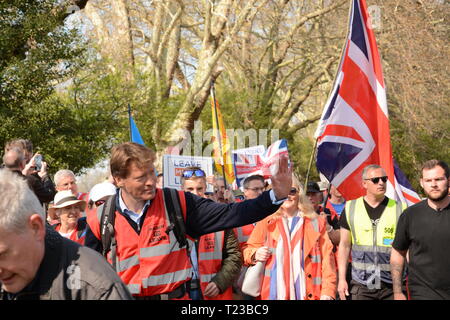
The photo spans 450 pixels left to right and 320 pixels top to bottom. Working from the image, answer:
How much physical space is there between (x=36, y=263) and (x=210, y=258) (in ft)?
11.4

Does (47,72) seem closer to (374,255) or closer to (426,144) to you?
(374,255)

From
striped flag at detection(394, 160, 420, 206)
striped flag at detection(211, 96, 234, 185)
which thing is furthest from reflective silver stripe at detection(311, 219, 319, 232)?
striped flag at detection(211, 96, 234, 185)

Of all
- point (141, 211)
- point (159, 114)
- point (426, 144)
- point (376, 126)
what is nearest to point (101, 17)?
point (159, 114)

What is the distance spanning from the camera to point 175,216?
4145 mm

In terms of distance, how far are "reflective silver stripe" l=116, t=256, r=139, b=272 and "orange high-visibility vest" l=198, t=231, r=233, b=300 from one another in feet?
4.90

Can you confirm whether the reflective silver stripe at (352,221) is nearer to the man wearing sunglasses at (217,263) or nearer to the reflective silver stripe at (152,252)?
the man wearing sunglasses at (217,263)

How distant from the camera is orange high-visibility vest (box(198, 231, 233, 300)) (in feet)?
18.3

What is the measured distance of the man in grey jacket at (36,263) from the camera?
2.19m

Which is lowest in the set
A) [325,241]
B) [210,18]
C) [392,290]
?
[392,290]

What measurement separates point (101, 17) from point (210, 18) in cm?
482

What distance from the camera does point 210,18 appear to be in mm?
22219

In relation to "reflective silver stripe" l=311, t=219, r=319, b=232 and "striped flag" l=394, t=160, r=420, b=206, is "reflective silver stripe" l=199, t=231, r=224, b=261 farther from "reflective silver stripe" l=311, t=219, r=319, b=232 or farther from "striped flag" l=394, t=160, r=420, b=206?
"striped flag" l=394, t=160, r=420, b=206

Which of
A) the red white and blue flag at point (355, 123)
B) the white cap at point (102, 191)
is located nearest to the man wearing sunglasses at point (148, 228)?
the white cap at point (102, 191)

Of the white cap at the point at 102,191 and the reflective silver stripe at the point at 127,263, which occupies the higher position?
the white cap at the point at 102,191
